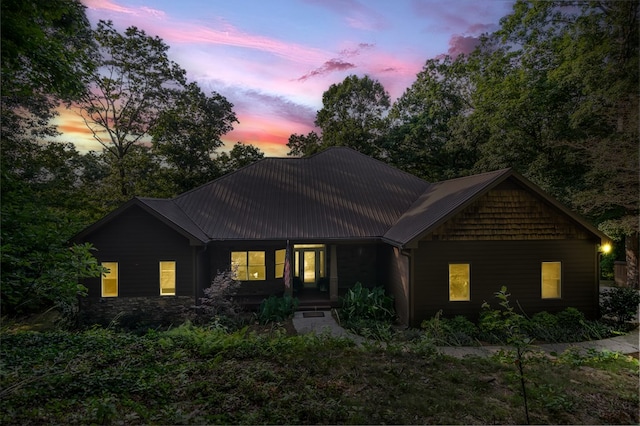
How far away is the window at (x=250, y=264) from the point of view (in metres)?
15.5

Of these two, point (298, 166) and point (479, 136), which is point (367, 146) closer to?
point (479, 136)

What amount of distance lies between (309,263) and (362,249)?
261 centimetres

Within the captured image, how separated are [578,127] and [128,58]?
26.6 metres

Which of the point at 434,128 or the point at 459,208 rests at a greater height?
the point at 434,128

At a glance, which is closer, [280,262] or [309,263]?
[280,262]

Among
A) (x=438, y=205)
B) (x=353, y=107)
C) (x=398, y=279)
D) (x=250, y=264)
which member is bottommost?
(x=398, y=279)

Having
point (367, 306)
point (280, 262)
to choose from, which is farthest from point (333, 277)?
point (280, 262)

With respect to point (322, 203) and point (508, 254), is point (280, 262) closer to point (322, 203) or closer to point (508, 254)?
point (322, 203)

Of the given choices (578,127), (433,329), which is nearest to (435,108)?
(578,127)

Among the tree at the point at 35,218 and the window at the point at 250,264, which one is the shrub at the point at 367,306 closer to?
the window at the point at 250,264

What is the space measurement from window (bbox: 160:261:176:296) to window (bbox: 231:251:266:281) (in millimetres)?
2668

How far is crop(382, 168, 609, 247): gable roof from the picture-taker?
1174cm

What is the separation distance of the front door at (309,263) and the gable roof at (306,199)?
1402mm

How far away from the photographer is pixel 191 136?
25.3 metres
